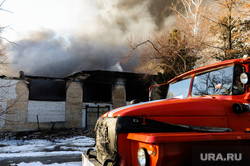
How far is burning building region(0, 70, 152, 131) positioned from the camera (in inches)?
693

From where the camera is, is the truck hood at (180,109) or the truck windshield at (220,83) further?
the truck windshield at (220,83)

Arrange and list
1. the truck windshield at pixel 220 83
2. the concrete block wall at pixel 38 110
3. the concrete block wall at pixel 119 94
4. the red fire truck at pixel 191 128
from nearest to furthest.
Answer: the red fire truck at pixel 191 128 → the truck windshield at pixel 220 83 → the concrete block wall at pixel 38 110 → the concrete block wall at pixel 119 94

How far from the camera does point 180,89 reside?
13.5 ft

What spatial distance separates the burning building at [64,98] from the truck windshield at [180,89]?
15.4 metres

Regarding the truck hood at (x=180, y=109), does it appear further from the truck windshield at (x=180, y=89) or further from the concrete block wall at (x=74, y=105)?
the concrete block wall at (x=74, y=105)

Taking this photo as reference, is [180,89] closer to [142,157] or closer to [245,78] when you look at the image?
[245,78]

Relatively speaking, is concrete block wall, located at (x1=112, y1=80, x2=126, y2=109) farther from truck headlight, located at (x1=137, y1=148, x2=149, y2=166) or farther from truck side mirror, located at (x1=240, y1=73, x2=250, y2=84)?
truck headlight, located at (x1=137, y1=148, x2=149, y2=166)

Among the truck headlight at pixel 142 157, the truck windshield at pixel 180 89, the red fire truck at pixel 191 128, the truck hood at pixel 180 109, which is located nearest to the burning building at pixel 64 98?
the truck windshield at pixel 180 89

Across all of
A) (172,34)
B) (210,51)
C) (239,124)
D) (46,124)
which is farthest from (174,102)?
(46,124)

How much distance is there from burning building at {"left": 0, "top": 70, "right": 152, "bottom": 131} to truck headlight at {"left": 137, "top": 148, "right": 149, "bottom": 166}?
54.3ft

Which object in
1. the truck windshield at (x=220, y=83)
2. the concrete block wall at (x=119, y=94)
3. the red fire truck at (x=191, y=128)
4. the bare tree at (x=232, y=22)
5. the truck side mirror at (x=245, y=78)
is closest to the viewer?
the red fire truck at (x=191, y=128)

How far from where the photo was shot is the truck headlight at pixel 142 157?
2.36m

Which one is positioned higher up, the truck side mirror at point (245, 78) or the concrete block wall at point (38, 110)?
the truck side mirror at point (245, 78)

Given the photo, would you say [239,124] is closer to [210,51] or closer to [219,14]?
[219,14]
